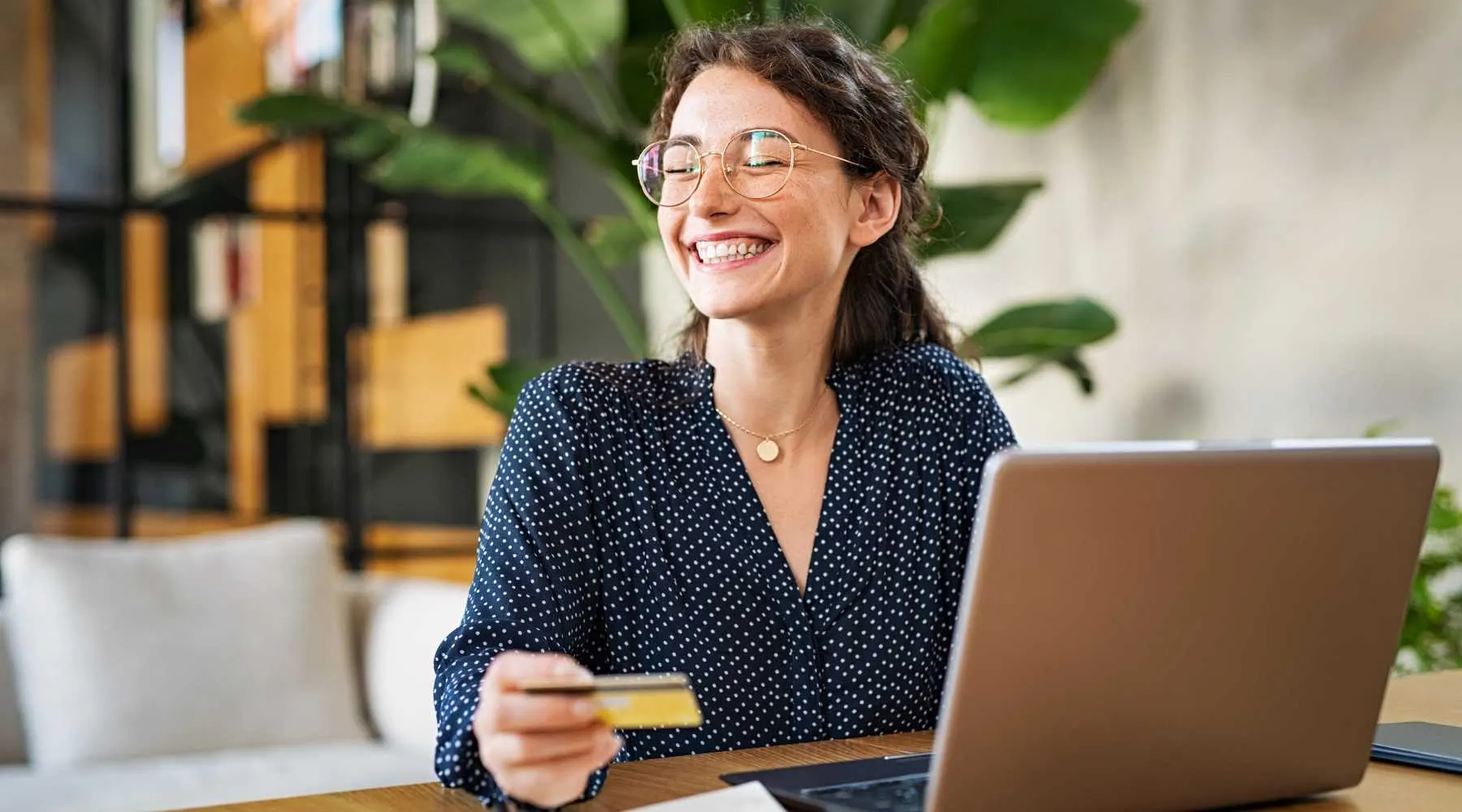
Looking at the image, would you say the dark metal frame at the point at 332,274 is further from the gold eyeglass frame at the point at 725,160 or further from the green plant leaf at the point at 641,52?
the gold eyeglass frame at the point at 725,160

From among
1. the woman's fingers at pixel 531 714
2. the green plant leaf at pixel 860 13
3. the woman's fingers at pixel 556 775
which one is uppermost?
the green plant leaf at pixel 860 13

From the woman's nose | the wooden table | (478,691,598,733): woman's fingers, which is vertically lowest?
the wooden table

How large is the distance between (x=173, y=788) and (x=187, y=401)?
229 centimetres

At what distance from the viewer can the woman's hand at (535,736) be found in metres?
0.88

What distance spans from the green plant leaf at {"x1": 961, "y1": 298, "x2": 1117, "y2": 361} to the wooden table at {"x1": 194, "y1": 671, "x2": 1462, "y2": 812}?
1.95 metres

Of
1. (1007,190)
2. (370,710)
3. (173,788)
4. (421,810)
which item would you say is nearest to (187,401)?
(370,710)

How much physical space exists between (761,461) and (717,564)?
0.14 metres

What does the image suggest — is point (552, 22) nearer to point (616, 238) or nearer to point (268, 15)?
point (616, 238)

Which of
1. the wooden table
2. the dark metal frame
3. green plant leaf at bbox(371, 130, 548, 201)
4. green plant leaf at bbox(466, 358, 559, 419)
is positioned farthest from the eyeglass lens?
the dark metal frame

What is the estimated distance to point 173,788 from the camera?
8.41 feet

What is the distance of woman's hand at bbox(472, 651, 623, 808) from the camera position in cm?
88

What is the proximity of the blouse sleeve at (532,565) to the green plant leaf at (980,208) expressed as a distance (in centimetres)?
179

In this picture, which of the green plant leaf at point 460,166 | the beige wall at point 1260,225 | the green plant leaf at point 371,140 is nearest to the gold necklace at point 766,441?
the beige wall at point 1260,225

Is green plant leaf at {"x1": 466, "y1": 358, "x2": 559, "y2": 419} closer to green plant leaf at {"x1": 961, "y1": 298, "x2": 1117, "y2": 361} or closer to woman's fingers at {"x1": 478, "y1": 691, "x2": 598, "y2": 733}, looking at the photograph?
green plant leaf at {"x1": 961, "y1": 298, "x2": 1117, "y2": 361}
